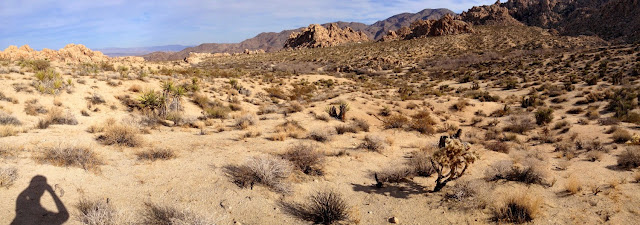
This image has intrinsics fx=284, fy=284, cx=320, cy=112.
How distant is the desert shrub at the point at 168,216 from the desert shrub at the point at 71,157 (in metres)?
2.49

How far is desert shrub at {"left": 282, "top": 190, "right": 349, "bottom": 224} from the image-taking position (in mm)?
4965

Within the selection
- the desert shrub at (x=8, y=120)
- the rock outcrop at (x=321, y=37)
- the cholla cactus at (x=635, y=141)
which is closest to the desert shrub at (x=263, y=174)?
the desert shrub at (x=8, y=120)

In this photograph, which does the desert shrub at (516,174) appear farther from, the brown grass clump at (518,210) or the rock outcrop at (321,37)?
the rock outcrop at (321,37)

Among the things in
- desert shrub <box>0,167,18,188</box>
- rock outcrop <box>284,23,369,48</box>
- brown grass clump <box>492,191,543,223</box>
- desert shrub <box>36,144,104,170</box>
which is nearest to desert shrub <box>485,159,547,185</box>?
brown grass clump <box>492,191,543,223</box>

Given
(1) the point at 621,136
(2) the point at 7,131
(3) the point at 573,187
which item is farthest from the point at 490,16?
(2) the point at 7,131

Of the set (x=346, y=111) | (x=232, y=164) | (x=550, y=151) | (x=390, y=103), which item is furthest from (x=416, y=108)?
(x=232, y=164)

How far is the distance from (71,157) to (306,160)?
5189 millimetres

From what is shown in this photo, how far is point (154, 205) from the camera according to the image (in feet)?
16.3

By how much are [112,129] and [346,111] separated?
30.5 feet

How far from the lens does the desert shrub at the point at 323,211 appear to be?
4.96m

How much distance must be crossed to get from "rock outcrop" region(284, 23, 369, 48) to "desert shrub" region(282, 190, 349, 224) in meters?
85.4

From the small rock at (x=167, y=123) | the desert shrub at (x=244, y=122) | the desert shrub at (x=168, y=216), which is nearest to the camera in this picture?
the desert shrub at (x=168, y=216)

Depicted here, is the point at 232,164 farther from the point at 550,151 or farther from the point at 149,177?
the point at 550,151

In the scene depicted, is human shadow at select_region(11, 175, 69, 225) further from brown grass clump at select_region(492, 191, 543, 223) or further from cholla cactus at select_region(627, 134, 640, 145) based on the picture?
cholla cactus at select_region(627, 134, 640, 145)
